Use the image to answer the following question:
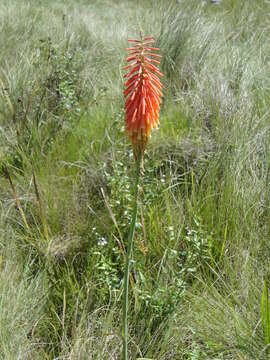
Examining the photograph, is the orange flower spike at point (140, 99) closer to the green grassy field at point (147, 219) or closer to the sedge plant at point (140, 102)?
the sedge plant at point (140, 102)

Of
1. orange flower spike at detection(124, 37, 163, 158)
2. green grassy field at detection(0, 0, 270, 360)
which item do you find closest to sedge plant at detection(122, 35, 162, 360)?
orange flower spike at detection(124, 37, 163, 158)

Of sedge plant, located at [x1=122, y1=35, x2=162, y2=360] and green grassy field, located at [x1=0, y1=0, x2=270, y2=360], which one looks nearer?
sedge plant, located at [x1=122, y1=35, x2=162, y2=360]

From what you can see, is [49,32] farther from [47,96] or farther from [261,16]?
[261,16]

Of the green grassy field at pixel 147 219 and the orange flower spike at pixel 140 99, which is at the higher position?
the orange flower spike at pixel 140 99

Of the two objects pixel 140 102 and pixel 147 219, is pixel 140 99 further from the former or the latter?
pixel 147 219

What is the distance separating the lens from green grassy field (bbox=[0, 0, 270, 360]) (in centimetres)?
167

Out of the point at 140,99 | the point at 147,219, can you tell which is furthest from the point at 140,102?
the point at 147,219

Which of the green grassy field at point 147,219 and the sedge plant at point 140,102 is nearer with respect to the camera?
the sedge plant at point 140,102

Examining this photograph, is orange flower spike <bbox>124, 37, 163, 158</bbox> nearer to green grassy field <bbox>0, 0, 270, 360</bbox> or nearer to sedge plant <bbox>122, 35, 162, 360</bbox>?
sedge plant <bbox>122, 35, 162, 360</bbox>

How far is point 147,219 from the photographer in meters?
2.11

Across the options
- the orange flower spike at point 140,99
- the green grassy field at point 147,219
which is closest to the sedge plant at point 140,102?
the orange flower spike at point 140,99

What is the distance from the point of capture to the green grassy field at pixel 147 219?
5.46 ft

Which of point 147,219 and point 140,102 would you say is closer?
point 140,102

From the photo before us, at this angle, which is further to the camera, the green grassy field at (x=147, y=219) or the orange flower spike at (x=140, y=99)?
the green grassy field at (x=147, y=219)
